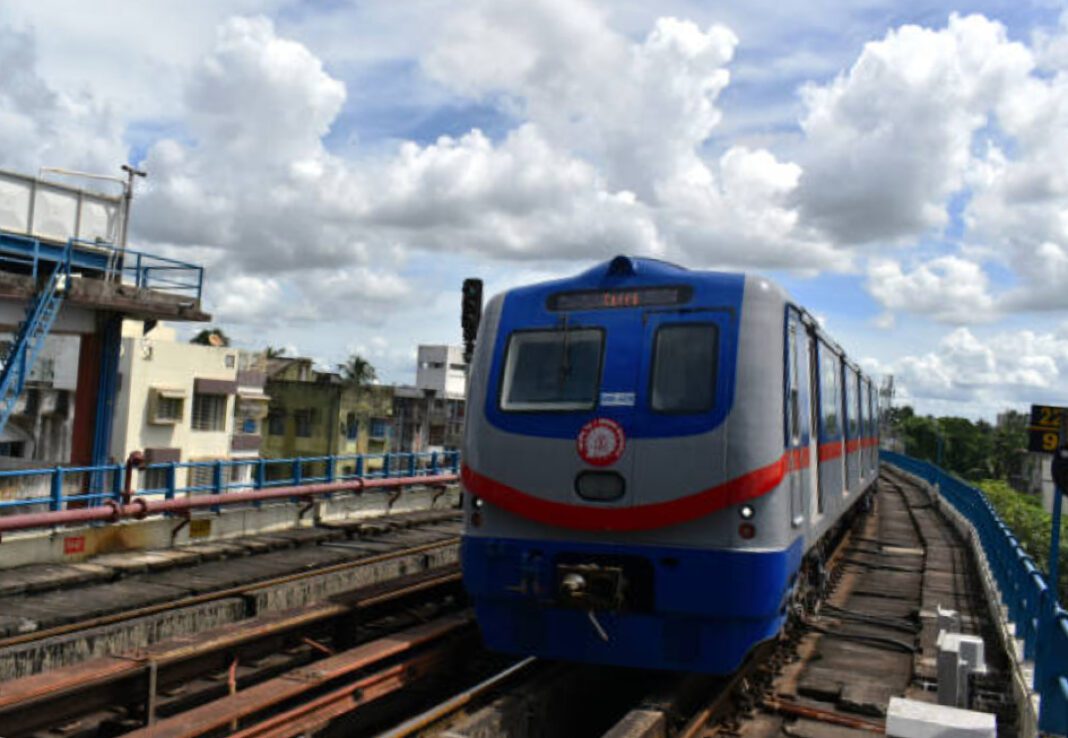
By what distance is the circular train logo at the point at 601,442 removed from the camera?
7.08 m

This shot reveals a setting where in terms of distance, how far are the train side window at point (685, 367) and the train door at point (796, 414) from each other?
74cm

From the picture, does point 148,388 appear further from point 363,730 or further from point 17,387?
point 363,730

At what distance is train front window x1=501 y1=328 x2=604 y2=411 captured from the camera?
744cm

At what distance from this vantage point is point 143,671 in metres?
6.49

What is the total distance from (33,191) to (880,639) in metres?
18.0

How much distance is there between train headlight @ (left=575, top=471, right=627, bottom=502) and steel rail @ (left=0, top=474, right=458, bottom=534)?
7.35 metres

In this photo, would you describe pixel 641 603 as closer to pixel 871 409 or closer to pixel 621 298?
pixel 621 298

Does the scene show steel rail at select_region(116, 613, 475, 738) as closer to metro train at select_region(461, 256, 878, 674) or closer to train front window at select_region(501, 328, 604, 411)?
metro train at select_region(461, 256, 878, 674)

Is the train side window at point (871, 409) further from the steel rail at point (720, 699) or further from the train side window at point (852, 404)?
the steel rail at point (720, 699)

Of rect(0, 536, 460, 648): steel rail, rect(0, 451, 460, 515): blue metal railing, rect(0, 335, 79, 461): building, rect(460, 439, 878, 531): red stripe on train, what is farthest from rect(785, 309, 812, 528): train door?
rect(0, 335, 79, 461): building

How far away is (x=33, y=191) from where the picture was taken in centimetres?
1961

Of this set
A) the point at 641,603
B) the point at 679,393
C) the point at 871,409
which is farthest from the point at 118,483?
the point at 871,409

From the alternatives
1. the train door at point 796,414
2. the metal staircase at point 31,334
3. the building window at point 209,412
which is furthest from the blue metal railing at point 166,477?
the train door at point 796,414

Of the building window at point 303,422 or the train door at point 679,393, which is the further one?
the building window at point 303,422
